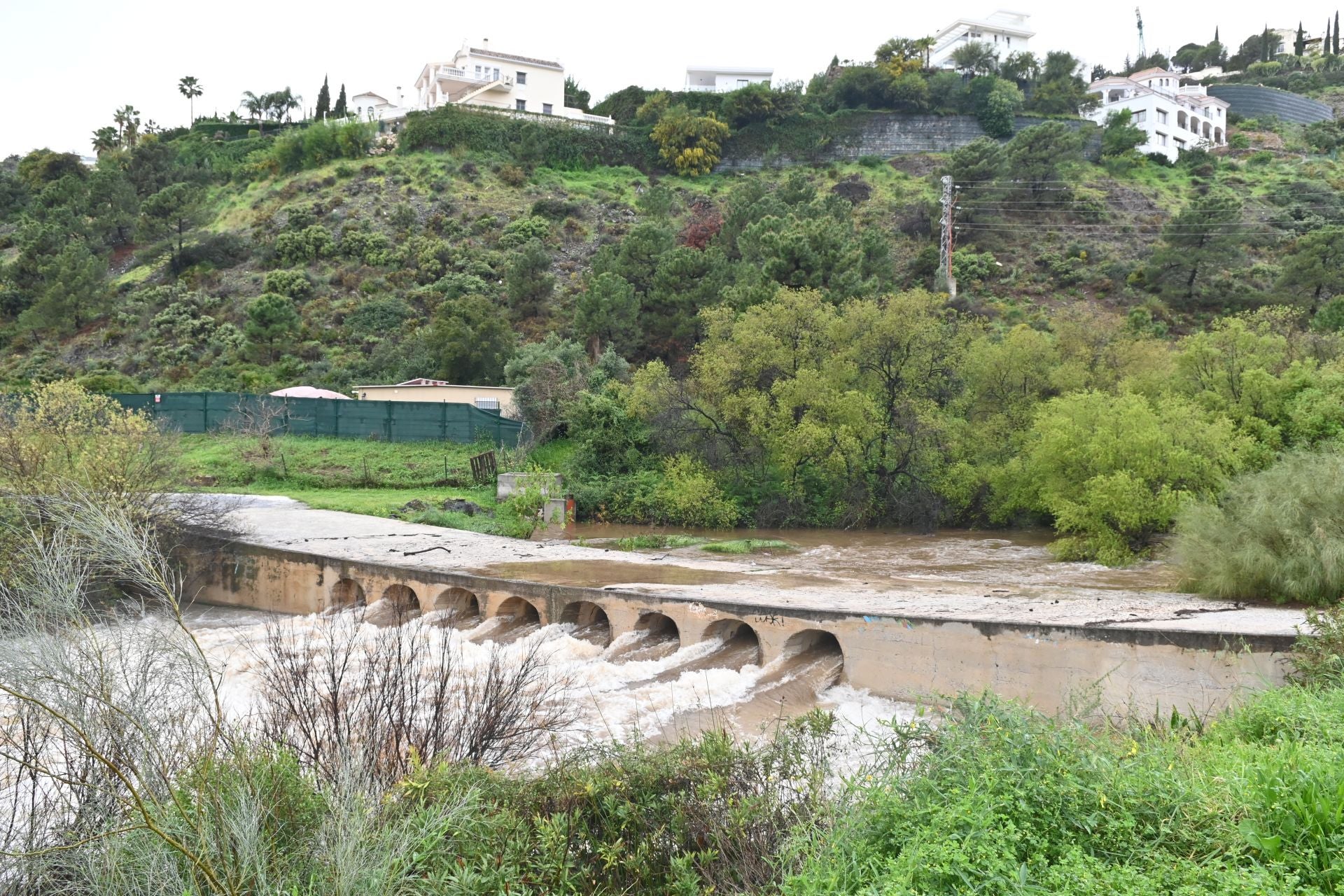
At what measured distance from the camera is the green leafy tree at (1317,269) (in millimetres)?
46781

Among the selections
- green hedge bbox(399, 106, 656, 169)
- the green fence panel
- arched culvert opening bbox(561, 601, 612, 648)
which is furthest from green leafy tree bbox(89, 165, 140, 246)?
arched culvert opening bbox(561, 601, 612, 648)

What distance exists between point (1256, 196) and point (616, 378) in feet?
182

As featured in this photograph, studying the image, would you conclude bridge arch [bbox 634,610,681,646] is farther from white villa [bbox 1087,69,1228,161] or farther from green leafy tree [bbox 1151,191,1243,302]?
white villa [bbox 1087,69,1228,161]

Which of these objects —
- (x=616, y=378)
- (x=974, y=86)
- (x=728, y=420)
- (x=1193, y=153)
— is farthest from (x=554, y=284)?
(x=1193, y=153)

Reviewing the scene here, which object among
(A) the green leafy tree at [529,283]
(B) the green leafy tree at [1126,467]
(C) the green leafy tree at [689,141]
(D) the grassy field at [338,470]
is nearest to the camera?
(B) the green leafy tree at [1126,467]

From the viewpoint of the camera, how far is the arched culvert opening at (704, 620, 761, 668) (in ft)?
45.7

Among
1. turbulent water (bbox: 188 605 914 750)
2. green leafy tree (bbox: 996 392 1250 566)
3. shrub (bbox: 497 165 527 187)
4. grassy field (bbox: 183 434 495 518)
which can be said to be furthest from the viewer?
shrub (bbox: 497 165 527 187)

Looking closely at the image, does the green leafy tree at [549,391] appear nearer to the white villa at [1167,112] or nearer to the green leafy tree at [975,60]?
the white villa at [1167,112]

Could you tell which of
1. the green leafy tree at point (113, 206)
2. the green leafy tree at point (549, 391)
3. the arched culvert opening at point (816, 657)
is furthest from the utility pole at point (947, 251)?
the green leafy tree at point (113, 206)

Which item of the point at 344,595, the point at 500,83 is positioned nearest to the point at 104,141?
the point at 500,83

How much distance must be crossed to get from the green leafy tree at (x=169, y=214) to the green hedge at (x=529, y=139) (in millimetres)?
16287

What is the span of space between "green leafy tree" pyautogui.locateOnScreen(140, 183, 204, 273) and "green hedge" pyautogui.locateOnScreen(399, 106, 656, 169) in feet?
53.4

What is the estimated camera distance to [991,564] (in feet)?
69.4

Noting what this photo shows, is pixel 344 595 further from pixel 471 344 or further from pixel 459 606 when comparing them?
pixel 471 344
